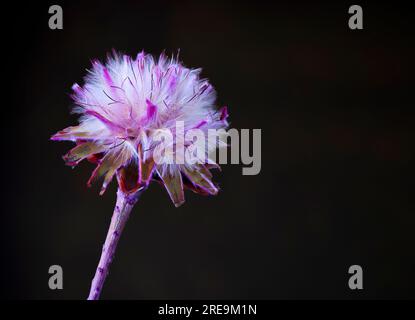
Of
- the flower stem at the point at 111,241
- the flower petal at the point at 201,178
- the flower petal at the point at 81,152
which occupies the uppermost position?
the flower petal at the point at 81,152

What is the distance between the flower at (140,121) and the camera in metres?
0.56

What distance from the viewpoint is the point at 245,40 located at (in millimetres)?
1755

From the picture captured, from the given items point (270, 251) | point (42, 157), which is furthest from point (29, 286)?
point (270, 251)

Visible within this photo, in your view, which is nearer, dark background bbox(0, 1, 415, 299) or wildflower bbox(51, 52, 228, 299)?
wildflower bbox(51, 52, 228, 299)

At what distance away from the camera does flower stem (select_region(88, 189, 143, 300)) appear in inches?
20.7

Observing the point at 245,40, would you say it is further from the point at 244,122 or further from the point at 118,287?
the point at 118,287

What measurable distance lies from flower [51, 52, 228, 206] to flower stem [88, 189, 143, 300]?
0.06 feet

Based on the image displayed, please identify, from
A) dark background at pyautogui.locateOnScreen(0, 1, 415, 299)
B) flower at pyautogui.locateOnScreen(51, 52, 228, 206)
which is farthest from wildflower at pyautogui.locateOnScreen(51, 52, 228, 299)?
dark background at pyautogui.locateOnScreen(0, 1, 415, 299)

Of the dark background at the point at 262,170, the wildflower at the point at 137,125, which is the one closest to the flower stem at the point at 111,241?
the wildflower at the point at 137,125

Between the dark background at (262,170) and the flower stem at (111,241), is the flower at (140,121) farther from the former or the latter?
the dark background at (262,170)

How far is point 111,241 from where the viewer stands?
0.54 metres

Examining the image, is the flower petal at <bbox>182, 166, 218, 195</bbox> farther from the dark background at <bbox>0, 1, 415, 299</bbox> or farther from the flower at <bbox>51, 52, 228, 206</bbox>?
the dark background at <bbox>0, 1, 415, 299</bbox>

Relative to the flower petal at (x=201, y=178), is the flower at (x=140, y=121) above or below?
above
